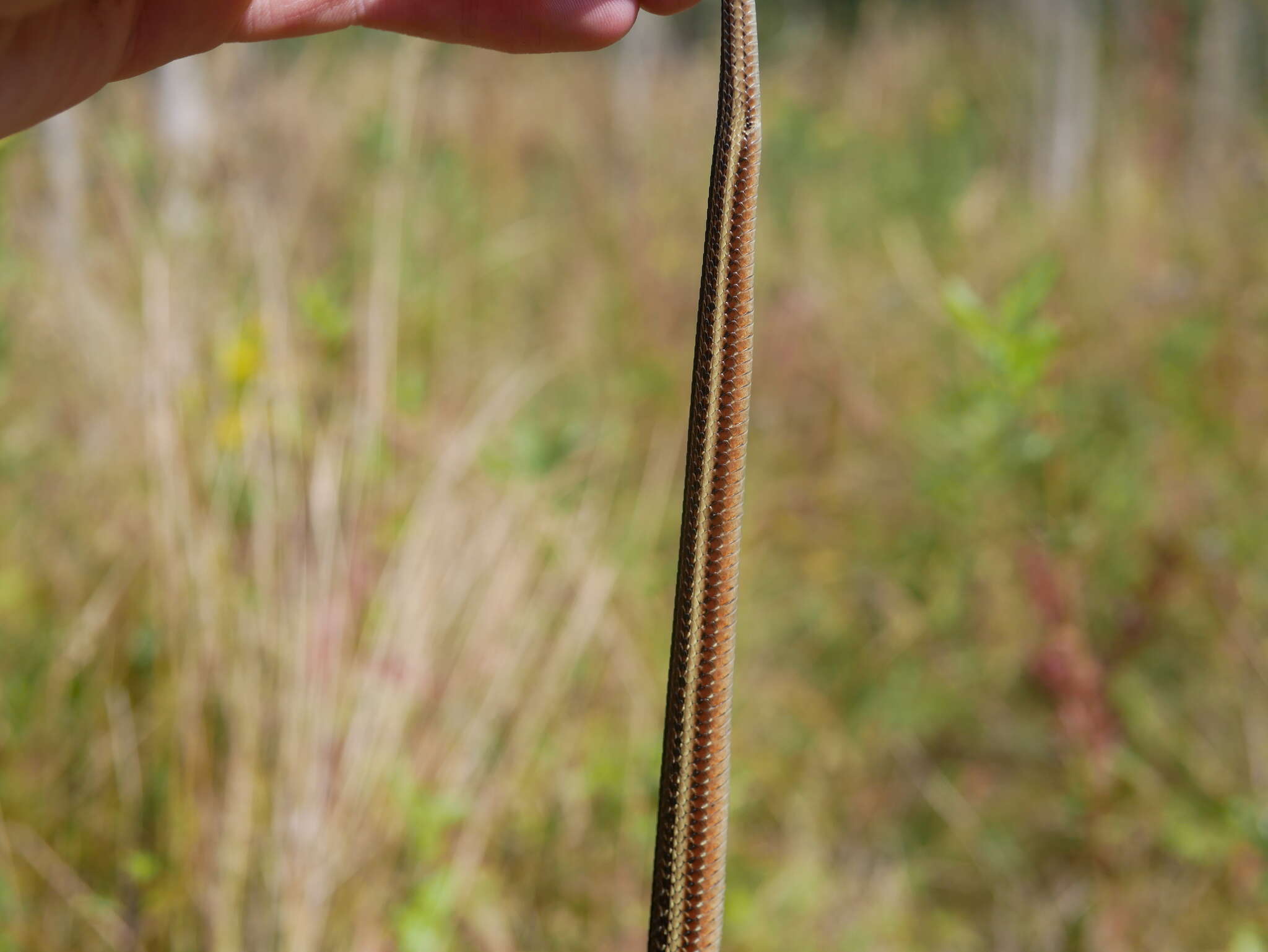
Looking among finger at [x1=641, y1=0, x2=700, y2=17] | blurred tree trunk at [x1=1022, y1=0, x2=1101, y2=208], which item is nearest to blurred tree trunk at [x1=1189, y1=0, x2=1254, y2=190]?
blurred tree trunk at [x1=1022, y1=0, x2=1101, y2=208]

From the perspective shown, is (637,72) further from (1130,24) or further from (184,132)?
(184,132)

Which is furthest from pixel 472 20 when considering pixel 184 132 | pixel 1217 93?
pixel 1217 93

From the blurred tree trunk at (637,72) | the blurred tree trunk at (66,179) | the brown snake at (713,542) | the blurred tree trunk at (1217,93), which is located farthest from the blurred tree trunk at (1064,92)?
the brown snake at (713,542)

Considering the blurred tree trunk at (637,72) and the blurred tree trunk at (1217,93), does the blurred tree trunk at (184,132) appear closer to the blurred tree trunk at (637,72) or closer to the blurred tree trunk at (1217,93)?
the blurred tree trunk at (637,72)

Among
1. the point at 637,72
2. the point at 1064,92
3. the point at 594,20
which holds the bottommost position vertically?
the point at 594,20

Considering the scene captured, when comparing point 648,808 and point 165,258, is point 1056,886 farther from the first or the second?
point 165,258

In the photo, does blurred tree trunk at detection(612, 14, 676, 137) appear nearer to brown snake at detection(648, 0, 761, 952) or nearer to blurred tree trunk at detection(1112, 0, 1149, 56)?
blurred tree trunk at detection(1112, 0, 1149, 56)
